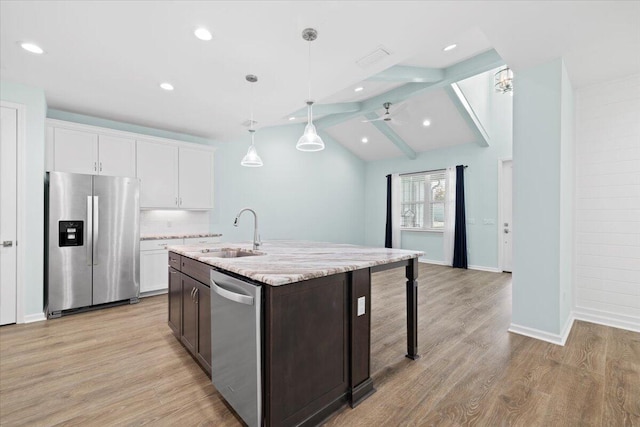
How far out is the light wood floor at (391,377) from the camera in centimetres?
174

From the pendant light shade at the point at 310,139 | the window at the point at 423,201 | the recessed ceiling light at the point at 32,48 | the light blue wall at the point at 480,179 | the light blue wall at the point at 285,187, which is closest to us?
the recessed ceiling light at the point at 32,48

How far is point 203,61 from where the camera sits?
9.01 ft

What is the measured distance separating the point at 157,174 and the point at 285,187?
2949 millimetres

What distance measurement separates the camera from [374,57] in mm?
2691

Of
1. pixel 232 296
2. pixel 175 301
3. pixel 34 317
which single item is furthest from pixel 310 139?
pixel 34 317

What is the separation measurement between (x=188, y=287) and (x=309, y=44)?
7.59 ft

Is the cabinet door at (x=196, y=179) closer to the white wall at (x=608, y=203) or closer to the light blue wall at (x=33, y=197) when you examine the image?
the light blue wall at (x=33, y=197)

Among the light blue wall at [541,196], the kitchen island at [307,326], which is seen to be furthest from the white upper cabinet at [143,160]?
the light blue wall at [541,196]

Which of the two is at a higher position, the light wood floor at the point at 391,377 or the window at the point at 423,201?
the window at the point at 423,201

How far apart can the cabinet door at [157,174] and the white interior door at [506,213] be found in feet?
21.0

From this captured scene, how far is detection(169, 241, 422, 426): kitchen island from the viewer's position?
148 cm

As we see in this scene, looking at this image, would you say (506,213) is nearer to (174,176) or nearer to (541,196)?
(541,196)

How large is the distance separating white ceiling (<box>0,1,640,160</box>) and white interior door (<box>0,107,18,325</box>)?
1.72 feet

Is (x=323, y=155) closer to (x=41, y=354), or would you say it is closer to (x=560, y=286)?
(x=560, y=286)
